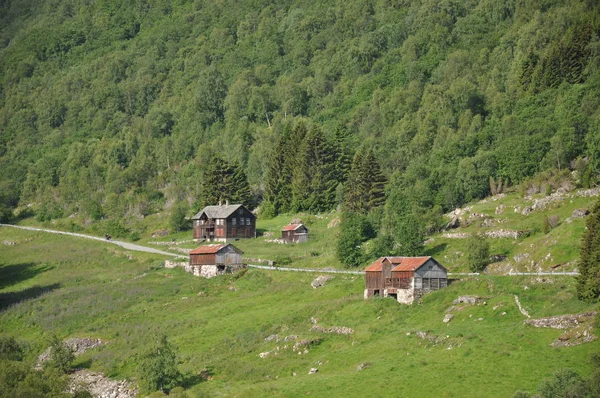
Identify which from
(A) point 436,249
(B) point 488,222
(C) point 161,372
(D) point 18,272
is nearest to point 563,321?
(A) point 436,249

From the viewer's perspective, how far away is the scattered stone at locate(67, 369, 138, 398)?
271ft

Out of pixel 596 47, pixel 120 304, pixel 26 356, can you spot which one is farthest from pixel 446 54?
pixel 26 356

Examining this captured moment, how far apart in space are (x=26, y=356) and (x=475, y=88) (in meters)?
96.1

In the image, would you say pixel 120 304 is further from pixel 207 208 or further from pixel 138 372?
pixel 207 208

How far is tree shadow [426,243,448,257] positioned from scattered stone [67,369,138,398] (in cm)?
4028

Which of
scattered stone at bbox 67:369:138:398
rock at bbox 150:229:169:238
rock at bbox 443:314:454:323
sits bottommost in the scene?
scattered stone at bbox 67:369:138:398

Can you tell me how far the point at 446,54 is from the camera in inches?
7667

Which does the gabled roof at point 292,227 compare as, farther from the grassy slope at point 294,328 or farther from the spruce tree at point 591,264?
the spruce tree at point 591,264

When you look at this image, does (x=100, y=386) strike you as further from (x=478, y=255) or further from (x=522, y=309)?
(x=478, y=255)

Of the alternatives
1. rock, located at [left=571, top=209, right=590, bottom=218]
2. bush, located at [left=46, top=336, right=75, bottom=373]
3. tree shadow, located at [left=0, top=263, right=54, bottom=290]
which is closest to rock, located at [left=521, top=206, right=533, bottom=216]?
rock, located at [left=571, top=209, right=590, bottom=218]

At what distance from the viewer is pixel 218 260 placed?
401ft

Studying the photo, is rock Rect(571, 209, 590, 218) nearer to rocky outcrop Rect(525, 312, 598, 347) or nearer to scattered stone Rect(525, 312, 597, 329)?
rocky outcrop Rect(525, 312, 598, 347)

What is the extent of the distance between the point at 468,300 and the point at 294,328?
1787 centimetres

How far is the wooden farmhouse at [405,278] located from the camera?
300 feet
